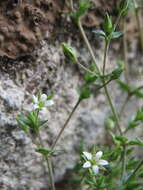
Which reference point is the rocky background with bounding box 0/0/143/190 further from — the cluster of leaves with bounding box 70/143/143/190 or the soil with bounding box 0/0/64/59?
the cluster of leaves with bounding box 70/143/143/190

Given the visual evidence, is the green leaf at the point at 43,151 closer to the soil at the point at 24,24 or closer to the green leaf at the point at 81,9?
the soil at the point at 24,24

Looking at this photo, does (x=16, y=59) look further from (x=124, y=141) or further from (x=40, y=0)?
(x=124, y=141)

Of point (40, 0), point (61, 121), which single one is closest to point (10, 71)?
point (40, 0)

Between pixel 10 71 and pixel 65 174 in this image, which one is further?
pixel 65 174

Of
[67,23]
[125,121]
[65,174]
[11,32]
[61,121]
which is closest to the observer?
[11,32]

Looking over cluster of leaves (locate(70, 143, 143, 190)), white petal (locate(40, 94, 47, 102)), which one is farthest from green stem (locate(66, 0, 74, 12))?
cluster of leaves (locate(70, 143, 143, 190))

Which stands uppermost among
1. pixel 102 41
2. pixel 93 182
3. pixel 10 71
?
pixel 102 41

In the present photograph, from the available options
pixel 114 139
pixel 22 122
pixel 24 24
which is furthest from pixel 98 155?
pixel 24 24

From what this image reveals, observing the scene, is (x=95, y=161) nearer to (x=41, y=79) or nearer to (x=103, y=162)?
(x=103, y=162)
